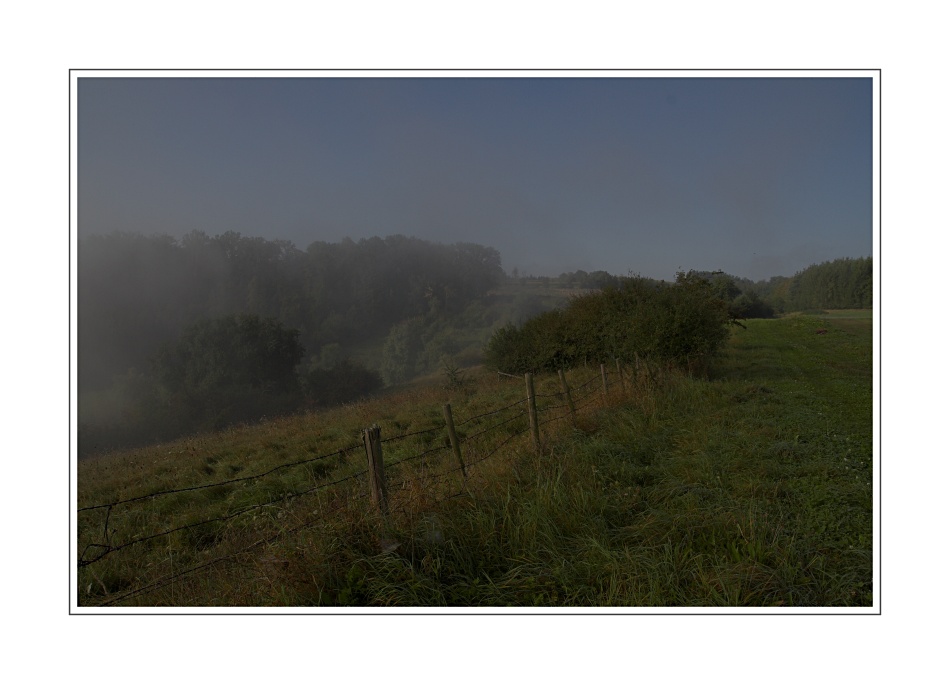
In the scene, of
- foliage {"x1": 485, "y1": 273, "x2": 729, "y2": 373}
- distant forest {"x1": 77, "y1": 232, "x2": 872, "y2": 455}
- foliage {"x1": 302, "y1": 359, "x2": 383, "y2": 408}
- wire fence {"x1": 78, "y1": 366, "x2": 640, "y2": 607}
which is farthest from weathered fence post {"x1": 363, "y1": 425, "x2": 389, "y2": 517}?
foliage {"x1": 302, "y1": 359, "x2": 383, "y2": 408}

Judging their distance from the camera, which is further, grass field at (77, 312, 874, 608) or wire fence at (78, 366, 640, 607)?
wire fence at (78, 366, 640, 607)

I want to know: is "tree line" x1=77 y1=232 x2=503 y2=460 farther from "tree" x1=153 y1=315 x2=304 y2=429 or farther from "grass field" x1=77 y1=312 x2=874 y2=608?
"grass field" x1=77 y1=312 x2=874 y2=608

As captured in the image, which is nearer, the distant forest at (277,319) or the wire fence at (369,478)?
the wire fence at (369,478)

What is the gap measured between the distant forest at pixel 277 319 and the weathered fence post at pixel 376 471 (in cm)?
2123

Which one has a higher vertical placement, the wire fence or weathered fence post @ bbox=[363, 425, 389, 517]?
weathered fence post @ bbox=[363, 425, 389, 517]

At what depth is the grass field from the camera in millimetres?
3092

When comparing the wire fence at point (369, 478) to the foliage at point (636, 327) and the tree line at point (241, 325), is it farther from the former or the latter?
the tree line at point (241, 325)

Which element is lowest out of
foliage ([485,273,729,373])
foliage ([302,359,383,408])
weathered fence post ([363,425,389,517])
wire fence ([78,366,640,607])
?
foliage ([302,359,383,408])

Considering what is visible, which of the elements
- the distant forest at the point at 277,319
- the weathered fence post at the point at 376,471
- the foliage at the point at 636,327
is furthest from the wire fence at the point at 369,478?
the distant forest at the point at 277,319

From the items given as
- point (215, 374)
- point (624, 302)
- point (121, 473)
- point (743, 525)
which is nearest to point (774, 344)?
point (624, 302)

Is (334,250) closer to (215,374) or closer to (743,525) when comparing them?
(215,374)

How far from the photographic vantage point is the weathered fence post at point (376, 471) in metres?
3.66

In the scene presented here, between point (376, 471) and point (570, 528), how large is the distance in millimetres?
1646
